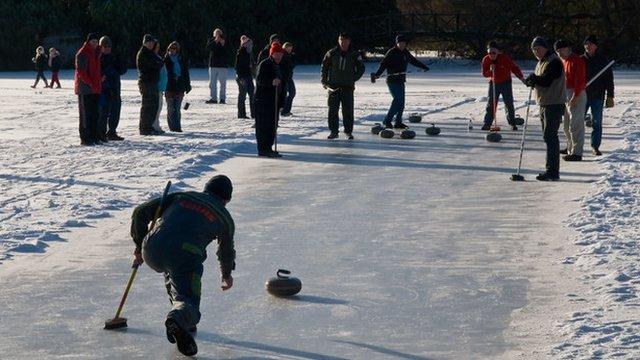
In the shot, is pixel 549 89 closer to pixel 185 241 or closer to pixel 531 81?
pixel 531 81

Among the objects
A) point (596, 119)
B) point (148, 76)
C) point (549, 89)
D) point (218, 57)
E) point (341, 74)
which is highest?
point (549, 89)

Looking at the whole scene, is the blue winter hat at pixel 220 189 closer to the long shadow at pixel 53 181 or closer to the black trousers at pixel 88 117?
the long shadow at pixel 53 181

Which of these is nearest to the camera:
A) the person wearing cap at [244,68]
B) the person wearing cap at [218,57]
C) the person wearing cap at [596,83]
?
the person wearing cap at [596,83]

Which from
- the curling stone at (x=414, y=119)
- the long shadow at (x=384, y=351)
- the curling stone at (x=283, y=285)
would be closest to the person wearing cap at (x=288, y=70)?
the curling stone at (x=414, y=119)

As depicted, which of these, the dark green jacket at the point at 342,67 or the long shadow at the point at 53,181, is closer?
the long shadow at the point at 53,181

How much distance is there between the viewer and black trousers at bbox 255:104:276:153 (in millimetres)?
17406

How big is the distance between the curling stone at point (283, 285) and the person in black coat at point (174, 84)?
12.8 m

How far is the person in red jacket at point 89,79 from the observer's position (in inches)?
715

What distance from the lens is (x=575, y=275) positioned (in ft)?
30.1

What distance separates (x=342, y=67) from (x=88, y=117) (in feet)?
13.4

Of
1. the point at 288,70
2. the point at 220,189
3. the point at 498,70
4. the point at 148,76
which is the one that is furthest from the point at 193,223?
the point at 288,70

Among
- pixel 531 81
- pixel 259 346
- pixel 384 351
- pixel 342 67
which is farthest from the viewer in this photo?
pixel 342 67

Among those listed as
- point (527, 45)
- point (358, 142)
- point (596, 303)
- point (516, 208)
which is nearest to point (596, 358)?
point (596, 303)

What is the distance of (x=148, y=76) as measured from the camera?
20.1m
